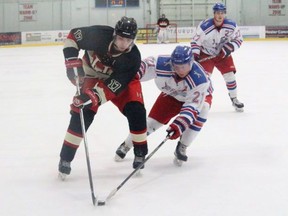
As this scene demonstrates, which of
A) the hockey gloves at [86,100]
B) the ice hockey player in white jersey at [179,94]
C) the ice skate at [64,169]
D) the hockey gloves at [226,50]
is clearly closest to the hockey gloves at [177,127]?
the ice hockey player in white jersey at [179,94]

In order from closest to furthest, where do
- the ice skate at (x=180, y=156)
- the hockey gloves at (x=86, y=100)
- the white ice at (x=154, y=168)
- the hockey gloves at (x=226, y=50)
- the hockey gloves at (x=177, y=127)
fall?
the white ice at (x=154, y=168) < the hockey gloves at (x=86, y=100) < the hockey gloves at (x=177, y=127) < the ice skate at (x=180, y=156) < the hockey gloves at (x=226, y=50)

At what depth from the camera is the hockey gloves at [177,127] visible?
2621mm

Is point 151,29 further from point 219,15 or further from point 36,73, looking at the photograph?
point 219,15

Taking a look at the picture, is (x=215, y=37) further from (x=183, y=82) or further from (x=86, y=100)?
(x=86, y=100)

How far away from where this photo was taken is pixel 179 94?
2.99m

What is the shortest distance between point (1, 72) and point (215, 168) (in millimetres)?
6479

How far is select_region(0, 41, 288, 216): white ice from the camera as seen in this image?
226 cm

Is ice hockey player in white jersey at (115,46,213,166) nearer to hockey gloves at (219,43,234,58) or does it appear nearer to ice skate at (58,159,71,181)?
ice skate at (58,159,71,181)

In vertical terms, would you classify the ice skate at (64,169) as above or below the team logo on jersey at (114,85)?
below

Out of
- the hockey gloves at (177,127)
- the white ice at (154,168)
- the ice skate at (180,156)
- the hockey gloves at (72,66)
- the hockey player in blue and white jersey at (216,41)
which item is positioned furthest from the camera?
the hockey player in blue and white jersey at (216,41)

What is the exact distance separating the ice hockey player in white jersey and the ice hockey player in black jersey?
0.19m

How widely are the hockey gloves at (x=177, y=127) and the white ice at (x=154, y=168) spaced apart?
0.94 feet

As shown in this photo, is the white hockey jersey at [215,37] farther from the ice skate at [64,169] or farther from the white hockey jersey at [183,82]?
the ice skate at [64,169]

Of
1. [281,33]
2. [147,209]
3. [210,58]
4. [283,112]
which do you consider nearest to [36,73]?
[210,58]
